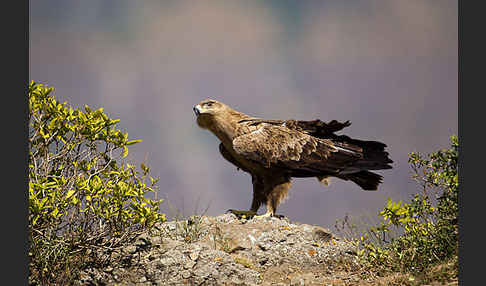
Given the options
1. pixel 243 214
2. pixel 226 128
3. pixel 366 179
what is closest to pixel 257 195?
pixel 243 214

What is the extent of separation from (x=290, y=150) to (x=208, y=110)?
65.9 inches

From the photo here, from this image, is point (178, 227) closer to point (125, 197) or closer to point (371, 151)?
point (125, 197)

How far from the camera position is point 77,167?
5.89 metres

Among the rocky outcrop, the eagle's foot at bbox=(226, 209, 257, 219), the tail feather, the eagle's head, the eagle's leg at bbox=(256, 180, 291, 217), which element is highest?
the eagle's head

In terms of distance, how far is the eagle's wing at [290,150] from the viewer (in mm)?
7598

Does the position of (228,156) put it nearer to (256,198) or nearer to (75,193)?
(256,198)

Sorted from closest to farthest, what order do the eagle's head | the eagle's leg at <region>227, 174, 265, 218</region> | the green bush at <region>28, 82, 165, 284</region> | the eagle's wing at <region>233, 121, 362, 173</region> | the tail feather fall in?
the green bush at <region>28, 82, 165, 284</region> < the eagle's wing at <region>233, 121, 362, 173</region> < the eagle's head < the eagle's leg at <region>227, 174, 265, 218</region> < the tail feather

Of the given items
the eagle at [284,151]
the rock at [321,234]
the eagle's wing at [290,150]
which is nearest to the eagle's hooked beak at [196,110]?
the eagle at [284,151]

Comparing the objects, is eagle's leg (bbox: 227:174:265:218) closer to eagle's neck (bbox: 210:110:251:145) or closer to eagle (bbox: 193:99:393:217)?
eagle (bbox: 193:99:393:217)

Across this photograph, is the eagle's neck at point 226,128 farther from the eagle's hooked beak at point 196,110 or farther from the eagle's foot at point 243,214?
the eagle's foot at point 243,214

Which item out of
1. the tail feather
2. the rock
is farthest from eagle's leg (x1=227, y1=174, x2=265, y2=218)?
the tail feather

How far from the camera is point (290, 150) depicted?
7.77 meters

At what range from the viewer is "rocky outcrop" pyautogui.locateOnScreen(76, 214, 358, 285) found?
594cm

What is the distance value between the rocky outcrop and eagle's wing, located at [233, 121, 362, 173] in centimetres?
106
